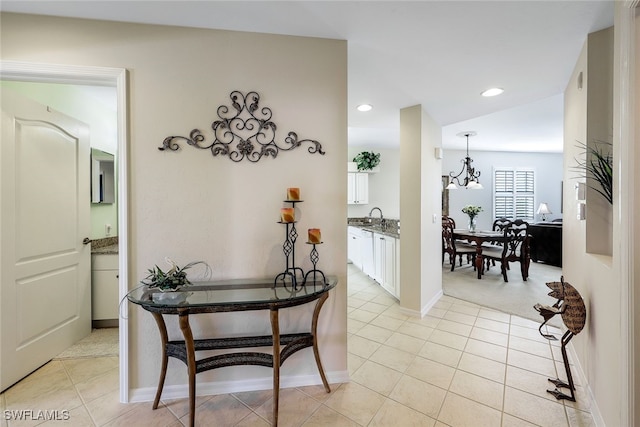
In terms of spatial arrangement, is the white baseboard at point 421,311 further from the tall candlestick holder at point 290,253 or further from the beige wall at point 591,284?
the tall candlestick holder at point 290,253

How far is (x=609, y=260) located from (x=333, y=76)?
2.05 meters

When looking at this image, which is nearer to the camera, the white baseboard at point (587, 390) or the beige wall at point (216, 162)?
the white baseboard at point (587, 390)

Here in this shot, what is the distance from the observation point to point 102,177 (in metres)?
3.07

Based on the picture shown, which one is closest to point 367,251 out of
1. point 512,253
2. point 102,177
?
point 512,253

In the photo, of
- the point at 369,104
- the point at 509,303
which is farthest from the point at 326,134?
the point at 509,303

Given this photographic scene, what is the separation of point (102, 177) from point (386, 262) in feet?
11.7

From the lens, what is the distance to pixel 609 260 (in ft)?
5.46

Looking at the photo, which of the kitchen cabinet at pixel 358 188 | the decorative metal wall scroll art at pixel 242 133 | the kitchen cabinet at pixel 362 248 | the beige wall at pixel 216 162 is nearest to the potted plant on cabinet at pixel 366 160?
the kitchen cabinet at pixel 358 188

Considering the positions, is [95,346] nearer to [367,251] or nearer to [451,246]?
[367,251]

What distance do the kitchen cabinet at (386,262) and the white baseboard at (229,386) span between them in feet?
6.15

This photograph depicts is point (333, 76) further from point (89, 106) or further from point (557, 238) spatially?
point (557, 238)

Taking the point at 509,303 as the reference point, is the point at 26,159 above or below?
above

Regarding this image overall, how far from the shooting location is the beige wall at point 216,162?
1819 mm

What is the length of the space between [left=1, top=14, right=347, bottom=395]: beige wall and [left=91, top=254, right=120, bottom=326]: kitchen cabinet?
4.23 feet
